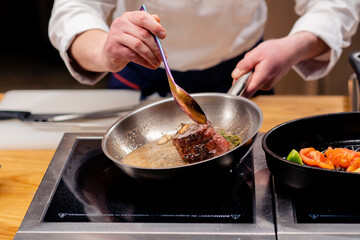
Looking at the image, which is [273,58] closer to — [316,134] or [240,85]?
[240,85]

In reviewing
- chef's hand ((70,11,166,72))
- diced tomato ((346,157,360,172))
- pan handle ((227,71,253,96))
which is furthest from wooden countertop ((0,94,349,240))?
diced tomato ((346,157,360,172))

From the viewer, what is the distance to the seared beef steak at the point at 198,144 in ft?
3.34

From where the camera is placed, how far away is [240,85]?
4.06ft

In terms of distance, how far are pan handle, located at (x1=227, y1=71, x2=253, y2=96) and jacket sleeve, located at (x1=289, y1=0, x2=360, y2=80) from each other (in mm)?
362

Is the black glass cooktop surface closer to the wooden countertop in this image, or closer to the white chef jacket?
the wooden countertop

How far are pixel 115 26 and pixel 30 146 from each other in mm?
526

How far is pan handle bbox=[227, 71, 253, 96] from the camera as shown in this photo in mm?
1224

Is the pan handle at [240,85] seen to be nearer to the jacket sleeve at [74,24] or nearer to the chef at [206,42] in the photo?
the chef at [206,42]

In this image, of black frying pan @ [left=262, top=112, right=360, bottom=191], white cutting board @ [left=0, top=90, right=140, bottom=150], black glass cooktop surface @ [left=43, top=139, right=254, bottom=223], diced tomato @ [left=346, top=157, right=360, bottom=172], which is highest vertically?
diced tomato @ [left=346, top=157, right=360, bottom=172]

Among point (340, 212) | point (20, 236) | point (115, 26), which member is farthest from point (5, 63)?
point (340, 212)

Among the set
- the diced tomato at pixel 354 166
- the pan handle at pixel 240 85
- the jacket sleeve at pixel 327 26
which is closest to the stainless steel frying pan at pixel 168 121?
the pan handle at pixel 240 85

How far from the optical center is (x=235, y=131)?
1.19 metres

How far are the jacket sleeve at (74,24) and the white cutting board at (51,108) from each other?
17 cm

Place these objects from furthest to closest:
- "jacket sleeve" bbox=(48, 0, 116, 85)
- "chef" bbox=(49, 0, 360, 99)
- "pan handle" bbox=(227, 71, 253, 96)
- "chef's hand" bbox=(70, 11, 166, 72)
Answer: "jacket sleeve" bbox=(48, 0, 116, 85) → "chef" bbox=(49, 0, 360, 99) → "pan handle" bbox=(227, 71, 253, 96) → "chef's hand" bbox=(70, 11, 166, 72)
